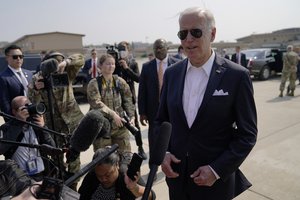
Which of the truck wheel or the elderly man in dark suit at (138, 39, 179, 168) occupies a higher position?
the elderly man in dark suit at (138, 39, 179, 168)

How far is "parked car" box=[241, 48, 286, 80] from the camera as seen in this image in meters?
14.9

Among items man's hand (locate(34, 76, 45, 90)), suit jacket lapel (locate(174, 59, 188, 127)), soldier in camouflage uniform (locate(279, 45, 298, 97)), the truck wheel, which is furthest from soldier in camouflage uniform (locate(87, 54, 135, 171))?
the truck wheel

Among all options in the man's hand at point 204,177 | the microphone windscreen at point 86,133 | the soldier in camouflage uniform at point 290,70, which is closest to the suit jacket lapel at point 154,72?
the man's hand at point 204,177

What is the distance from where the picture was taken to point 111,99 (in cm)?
386

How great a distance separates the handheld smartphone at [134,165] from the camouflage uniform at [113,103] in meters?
2.47

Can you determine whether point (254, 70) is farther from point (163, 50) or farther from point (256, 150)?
point (163, 50)

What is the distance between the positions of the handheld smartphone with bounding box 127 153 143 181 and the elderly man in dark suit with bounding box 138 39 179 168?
9.69ft

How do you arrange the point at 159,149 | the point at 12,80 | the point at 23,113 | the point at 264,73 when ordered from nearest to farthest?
the point at 159,149, the point at 23,113, the point at 12,80, the point at 264,73

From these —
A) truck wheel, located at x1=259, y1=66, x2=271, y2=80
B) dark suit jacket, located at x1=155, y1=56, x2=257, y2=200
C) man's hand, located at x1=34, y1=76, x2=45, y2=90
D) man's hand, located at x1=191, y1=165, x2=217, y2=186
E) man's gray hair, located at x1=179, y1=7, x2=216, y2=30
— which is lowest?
truck wheel, located at x1=259, y1=66, x2=271, y2=80

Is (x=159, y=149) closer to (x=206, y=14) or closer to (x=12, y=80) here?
(x=206, y=14)

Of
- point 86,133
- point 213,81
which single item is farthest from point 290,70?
point 86,133

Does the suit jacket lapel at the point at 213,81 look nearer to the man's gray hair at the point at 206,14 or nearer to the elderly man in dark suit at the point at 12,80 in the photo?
the man's gray hair at the point at 206,14

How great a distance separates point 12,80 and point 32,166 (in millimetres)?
1721

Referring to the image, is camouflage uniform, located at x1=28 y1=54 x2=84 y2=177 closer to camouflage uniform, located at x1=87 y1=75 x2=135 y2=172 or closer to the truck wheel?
camouflage uniform, located at x1=87 y1=75 x2=135 y2=172
